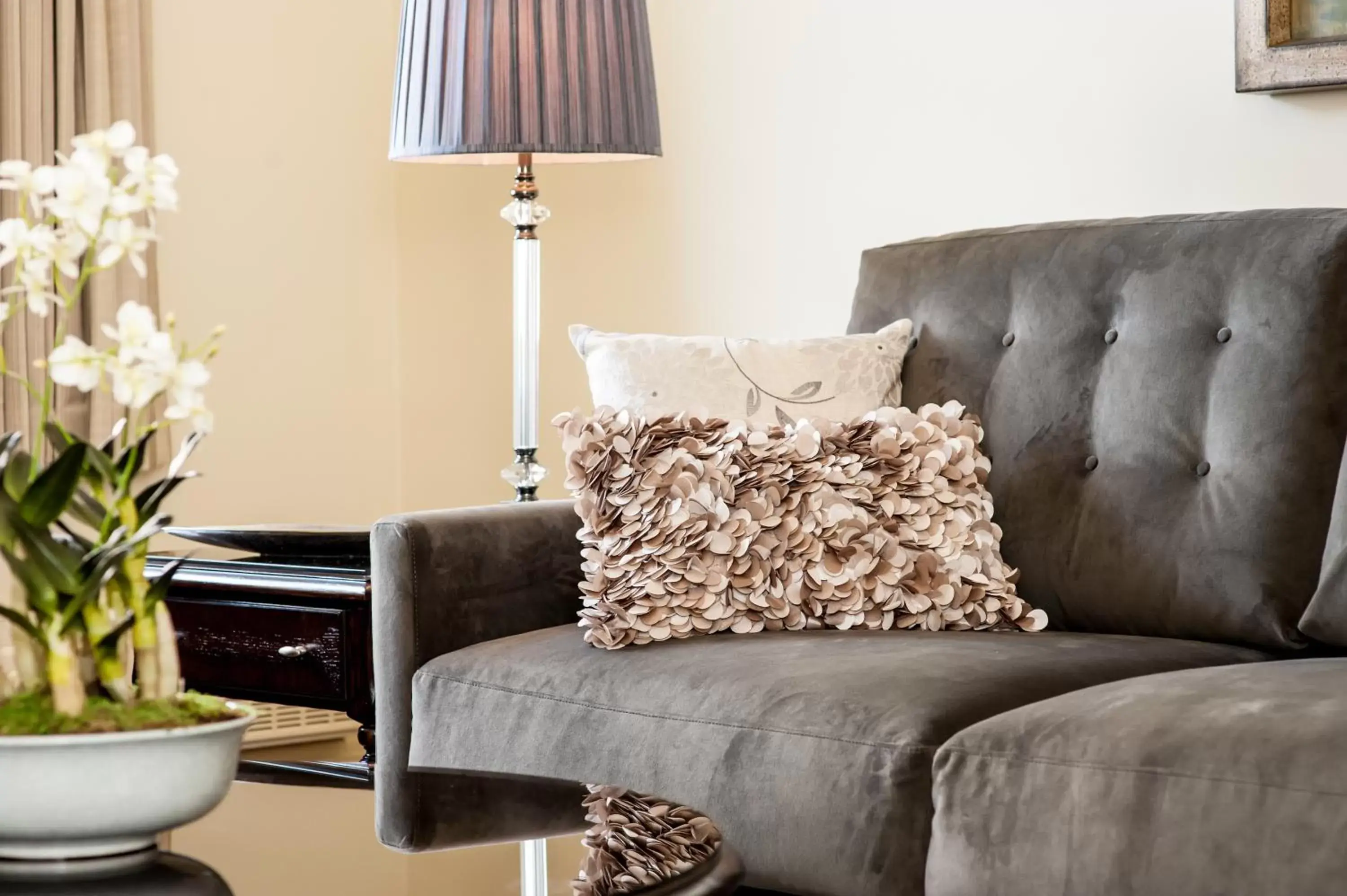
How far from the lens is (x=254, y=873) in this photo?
1.15 m

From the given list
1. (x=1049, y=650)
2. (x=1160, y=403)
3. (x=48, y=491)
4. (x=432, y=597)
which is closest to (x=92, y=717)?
(x=48, y=491)

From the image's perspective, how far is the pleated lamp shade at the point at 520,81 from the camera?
8.39ft

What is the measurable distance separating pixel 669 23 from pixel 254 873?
2410 mm

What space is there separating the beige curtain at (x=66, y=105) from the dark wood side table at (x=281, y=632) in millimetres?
783

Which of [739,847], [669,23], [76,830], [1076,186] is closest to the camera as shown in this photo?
[76,830]

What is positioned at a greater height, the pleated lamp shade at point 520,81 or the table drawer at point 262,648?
the pleated lamp shade at point 520,81

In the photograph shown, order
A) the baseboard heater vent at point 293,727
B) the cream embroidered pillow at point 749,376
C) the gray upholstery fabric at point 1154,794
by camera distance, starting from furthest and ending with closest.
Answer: the baseboard heater vent at point 293,727 < the cream embroidered pillow at point 749,376 < the gray upholstery fabric at point 1154,794

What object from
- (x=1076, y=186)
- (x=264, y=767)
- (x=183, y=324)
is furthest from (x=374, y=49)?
(x=264, y=767)

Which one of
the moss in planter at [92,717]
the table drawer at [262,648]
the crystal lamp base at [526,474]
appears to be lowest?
the table drawer at [262,648]

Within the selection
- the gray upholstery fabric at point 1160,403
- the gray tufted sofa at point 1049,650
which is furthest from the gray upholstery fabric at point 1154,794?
the gray upholstery fabric at point 1160,403

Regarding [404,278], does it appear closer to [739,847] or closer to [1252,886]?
[739,847]

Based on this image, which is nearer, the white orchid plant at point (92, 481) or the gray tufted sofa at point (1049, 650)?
A: the white orchid plant at point (92, 481)

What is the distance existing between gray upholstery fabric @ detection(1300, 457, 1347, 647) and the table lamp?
1.26 metres

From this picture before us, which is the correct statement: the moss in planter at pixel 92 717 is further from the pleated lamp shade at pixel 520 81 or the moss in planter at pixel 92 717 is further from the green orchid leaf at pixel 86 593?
the pleated lamp shade at pixel 520 81
